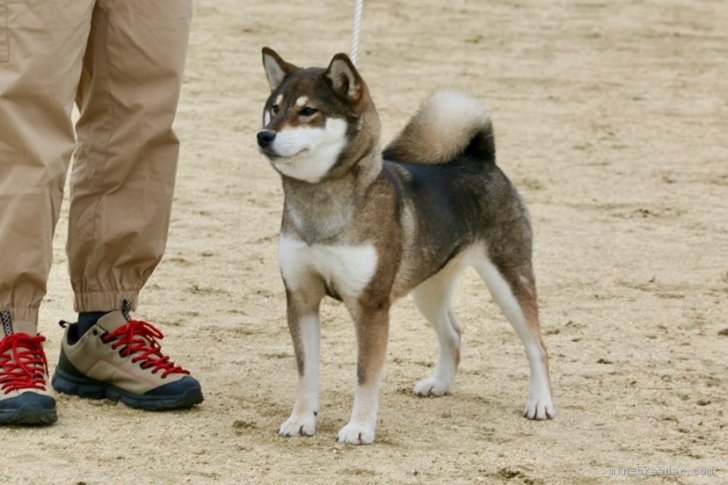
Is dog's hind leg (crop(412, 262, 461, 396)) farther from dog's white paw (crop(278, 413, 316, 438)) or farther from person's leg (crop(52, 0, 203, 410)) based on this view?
person's leg (crop(52, 0, 203, 410))

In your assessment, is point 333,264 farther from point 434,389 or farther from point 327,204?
point 434,389

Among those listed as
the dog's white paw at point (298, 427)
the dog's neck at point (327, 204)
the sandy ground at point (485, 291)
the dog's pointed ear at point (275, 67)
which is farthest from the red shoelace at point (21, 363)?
the dog's pointed ear at point (275, 67)

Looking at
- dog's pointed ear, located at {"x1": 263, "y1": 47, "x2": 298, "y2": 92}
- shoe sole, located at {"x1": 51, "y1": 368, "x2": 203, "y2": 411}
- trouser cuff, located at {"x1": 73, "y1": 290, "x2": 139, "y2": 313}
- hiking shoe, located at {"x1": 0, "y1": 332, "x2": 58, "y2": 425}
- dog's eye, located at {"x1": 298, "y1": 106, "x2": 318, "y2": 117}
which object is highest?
dog's pointed ear, located at {"x1": 263, "y1": 47, "x2": 298, "y2": 92}

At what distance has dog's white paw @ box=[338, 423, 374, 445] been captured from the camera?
172 inches

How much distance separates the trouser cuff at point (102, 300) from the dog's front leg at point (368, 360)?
772mm

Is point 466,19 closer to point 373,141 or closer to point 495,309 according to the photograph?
point 495,309

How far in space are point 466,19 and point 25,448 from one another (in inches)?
352

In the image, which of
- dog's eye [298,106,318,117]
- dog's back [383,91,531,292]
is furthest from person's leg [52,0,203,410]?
dog's back [383,91,531,292]

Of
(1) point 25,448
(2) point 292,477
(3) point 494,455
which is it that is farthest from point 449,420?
(1) point 25,448

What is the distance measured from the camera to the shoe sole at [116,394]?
4660mm

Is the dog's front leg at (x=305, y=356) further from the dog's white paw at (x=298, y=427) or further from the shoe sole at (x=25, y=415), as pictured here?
the shoe sole at (x=25, y=415)

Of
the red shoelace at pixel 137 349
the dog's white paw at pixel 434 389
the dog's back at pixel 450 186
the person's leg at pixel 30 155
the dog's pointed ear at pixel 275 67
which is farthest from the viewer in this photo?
the dog's white paw at pixel 434 389

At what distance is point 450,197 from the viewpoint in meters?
4.77

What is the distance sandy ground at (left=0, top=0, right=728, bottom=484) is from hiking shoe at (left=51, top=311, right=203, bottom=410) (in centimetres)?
6
